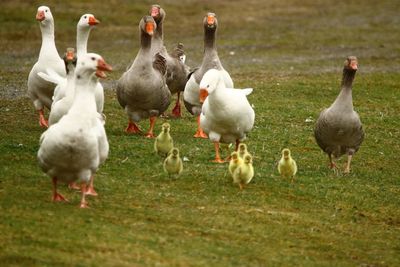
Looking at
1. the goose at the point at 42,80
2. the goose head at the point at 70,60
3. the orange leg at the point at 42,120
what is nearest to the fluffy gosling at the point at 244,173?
the goose head at the point at 70,60

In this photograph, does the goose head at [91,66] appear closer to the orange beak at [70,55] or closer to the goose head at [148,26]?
the orange beak at [70,55]

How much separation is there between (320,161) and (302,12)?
2888cm

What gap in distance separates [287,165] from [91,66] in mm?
3841

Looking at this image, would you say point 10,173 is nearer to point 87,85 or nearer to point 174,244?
point 87,85

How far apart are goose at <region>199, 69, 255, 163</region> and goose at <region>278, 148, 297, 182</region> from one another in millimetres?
1124

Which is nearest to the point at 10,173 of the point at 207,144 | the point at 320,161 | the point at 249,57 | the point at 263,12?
the point at 207,144

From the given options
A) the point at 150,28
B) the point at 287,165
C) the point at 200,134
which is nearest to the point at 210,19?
the point at 150,28

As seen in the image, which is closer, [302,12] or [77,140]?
[77,140]

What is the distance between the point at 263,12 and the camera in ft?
147

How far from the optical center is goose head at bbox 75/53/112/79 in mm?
12477

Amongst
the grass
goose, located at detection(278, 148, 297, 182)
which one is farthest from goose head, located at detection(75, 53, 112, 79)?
goose, located at detection(278, 148, 297, 182)

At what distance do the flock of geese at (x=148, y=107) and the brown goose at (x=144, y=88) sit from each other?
0.06 ft

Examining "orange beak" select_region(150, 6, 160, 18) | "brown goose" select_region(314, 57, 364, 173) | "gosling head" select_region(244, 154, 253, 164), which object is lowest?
"gosling head" select_region(244, 154, 253, 164)

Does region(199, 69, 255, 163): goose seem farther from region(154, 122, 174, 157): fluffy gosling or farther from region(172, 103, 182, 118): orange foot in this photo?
region(172, 103, 182, 118): orange foot
